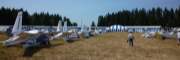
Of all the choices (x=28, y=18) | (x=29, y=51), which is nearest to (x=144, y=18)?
(x=28, y=18)

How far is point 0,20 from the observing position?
409 ft

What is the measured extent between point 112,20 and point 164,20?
36.3 m

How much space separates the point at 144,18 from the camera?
160125 millimetres

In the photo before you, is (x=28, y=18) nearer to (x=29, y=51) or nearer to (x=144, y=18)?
(x=144, y=18)

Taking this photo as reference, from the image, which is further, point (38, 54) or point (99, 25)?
point (99, 25)

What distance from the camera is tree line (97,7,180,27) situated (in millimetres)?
143000

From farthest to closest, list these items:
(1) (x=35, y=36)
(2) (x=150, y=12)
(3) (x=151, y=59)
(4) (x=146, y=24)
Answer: (2) (x=150, y=12)
(4) (x=146, y=24)
(1) (x=35, y=36)
(3) (x=151, y=59)

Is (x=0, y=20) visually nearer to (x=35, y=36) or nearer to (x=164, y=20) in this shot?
(x=164, y=20)

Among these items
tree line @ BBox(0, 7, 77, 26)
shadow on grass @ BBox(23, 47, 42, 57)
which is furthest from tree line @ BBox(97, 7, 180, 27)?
shadow on grass @ BBox(23, 47, 42, 57)

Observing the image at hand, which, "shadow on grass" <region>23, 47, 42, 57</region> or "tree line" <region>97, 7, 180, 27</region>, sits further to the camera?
"tree line" <region>97, 7, 180, 27</region>

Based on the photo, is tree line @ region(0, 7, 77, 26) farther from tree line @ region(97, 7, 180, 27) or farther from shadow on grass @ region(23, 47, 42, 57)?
shadow on grass @ region(23, 47, 42, 57)

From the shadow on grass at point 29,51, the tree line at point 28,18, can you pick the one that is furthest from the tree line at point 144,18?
the shadow on grass at point 29,51

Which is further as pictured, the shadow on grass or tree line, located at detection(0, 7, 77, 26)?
tree line, located at detection(0, 7, 77, 26)

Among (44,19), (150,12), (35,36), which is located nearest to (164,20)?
(150,12)
